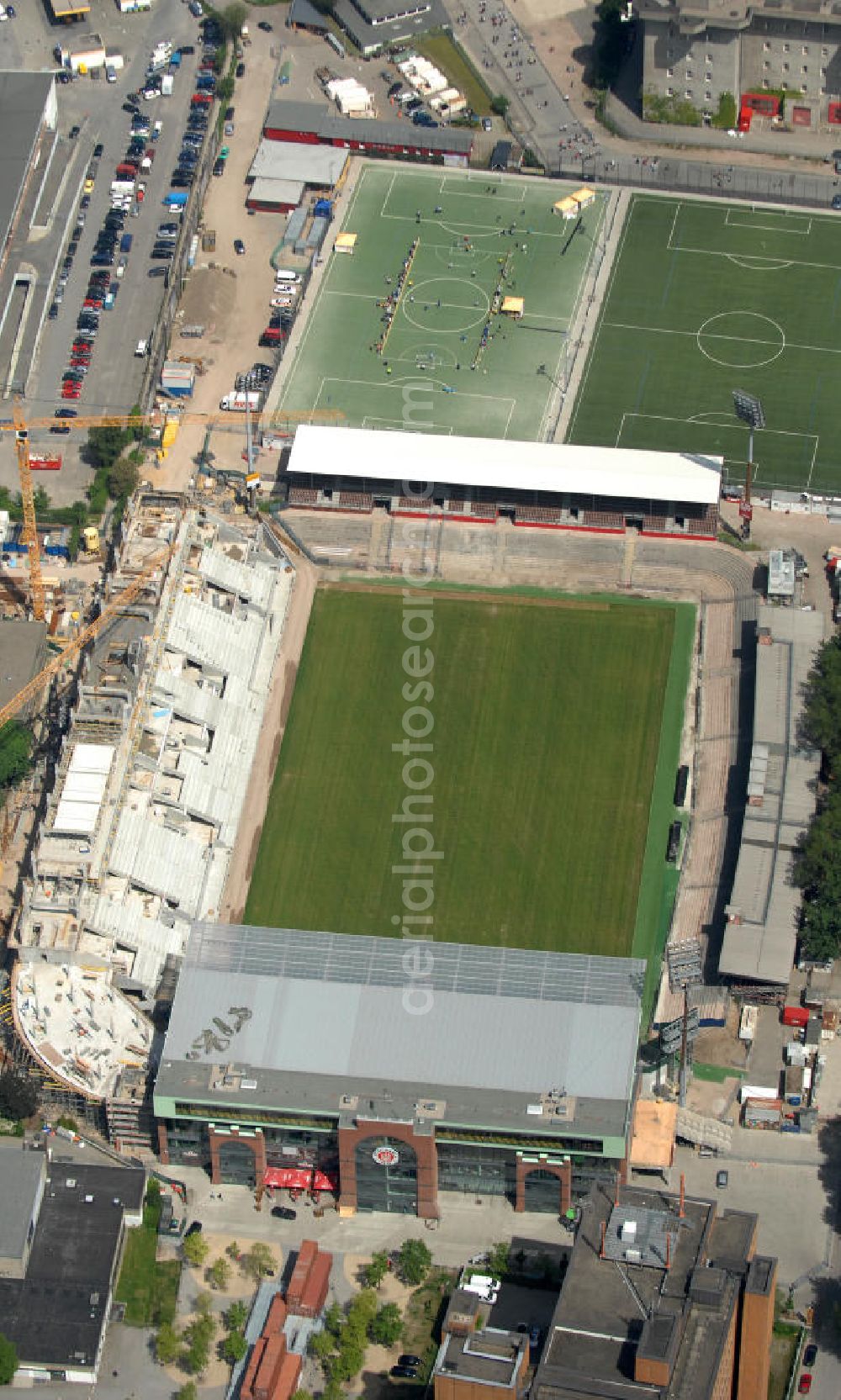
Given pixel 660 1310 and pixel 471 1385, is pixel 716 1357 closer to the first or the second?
pixel 660 1310

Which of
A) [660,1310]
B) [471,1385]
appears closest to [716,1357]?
[660,1310]
